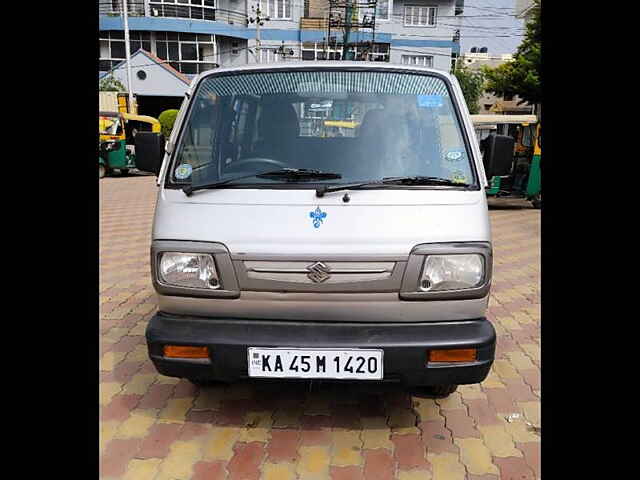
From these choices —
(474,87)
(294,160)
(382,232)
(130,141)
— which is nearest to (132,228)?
(294,160)

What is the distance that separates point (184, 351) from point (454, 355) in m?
1.28

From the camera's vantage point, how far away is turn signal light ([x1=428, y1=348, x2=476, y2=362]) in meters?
2.47

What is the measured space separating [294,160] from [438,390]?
1.59 m

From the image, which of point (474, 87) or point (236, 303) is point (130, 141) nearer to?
point (236, 303)

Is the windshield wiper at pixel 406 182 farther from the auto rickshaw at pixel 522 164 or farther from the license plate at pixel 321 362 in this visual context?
the auto rickshaw at pixel 522 164

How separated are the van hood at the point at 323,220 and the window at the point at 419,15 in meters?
38.8

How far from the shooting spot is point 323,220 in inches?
99.8

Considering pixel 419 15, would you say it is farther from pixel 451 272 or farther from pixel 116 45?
pixel 451 272

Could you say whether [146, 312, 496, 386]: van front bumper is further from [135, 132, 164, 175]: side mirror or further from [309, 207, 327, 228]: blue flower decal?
[135, 132, 164, 175]: side mirror

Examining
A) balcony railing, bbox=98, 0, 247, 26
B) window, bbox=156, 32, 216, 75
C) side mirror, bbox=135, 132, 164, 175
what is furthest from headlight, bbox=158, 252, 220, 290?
balcony railing, bbox=98, 0, 247, 26

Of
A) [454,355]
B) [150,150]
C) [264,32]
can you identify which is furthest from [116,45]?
[454,355]

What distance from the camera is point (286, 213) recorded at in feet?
8.45

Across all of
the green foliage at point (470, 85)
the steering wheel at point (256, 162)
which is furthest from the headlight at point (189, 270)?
the green foliage at point (470, 85)

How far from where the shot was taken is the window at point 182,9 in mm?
33875
